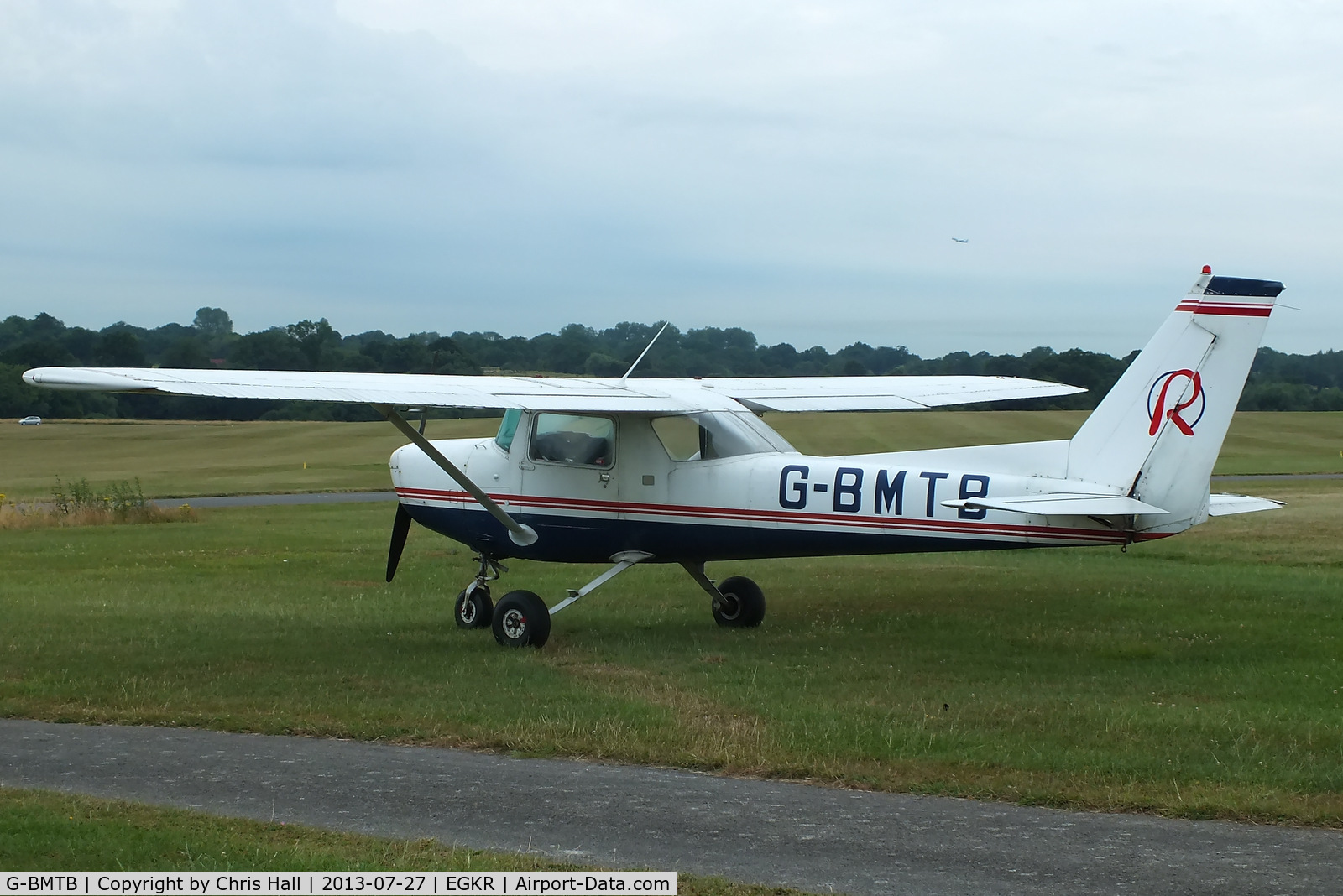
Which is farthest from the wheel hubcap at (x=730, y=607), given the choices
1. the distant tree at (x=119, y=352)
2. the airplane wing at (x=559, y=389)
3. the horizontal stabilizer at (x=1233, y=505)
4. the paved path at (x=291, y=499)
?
the distant tree at (x=119, y=352)

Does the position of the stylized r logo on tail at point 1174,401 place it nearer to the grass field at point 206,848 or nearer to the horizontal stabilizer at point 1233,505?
the horizontal stabilizer at point 1233,505

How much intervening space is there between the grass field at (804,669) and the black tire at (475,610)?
34 cm

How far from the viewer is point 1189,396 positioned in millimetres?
10547

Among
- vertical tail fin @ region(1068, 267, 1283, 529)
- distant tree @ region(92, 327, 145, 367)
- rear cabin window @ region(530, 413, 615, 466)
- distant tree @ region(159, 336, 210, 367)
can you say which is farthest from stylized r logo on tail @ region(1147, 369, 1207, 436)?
distant tree @ region(92, 327, 145, 367)

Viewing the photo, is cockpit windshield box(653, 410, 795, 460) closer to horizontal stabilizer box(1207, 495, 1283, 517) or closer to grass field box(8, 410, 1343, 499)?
horizontal stabilizer box(1207, 495, 1283, 517)

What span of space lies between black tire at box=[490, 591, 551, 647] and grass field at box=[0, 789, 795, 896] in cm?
517

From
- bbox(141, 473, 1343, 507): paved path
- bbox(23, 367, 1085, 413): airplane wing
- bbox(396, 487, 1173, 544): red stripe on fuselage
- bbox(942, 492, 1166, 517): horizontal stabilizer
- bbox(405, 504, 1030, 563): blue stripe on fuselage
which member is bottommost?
bbox(141, 473, 1343, 507): paved path

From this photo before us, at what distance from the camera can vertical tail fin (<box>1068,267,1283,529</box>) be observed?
34.4 feet

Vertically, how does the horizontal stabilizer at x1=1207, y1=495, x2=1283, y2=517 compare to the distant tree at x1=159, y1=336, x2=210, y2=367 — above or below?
below

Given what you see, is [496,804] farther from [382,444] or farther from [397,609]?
[382,444]

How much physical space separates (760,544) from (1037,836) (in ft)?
19.2

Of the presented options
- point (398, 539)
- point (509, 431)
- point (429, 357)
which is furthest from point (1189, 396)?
point (429, 357)

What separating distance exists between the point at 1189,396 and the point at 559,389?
5.32 meters

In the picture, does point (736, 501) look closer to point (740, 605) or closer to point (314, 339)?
point (740, 605)
